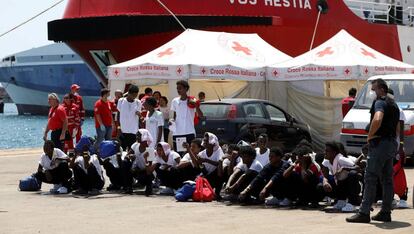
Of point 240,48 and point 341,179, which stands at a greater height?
point 240,48

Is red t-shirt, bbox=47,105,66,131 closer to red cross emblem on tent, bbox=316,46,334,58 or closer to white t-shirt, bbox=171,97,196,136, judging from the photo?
white t-shirt, bbox=171,97,196,136

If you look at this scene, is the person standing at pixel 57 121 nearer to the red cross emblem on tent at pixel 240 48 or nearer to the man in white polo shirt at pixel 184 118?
the man in white polo shirt at pixel 184 118

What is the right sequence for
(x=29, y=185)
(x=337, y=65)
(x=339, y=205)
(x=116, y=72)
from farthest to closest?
1. (x=116, y=72)
2. (x=337, y=65)
3. (x=29, y=185)
4. (x=339, y=205)

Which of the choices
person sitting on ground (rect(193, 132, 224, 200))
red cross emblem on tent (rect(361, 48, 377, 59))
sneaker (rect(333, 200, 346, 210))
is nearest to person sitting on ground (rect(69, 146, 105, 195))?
person sitting on ground (rect(193, 132, 224, 200))

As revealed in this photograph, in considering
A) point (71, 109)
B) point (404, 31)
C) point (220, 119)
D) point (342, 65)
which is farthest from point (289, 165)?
point (404, 31)

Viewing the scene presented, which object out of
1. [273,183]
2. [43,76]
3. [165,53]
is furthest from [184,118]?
[43,76]

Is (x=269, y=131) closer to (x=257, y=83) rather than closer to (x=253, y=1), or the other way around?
(x=257, y=83)

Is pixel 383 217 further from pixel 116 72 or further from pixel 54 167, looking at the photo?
pixel 116 72

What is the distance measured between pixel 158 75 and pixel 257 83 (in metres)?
2.89

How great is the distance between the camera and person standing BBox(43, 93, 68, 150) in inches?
616

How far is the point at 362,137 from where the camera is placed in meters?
17.6

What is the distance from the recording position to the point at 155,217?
10.8 meters

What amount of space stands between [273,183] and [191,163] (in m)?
1.74

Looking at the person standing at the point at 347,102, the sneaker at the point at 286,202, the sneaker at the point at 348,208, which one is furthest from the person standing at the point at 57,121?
the person standing at the point at 347,102
